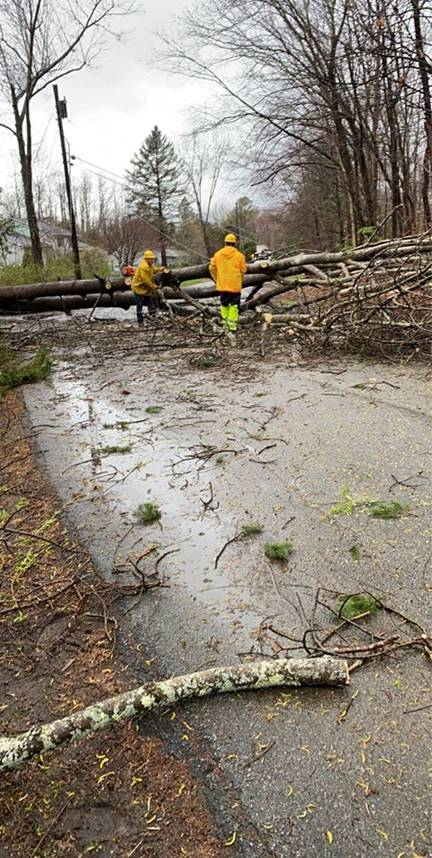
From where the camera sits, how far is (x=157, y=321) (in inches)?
471

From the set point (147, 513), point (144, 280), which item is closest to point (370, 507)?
point (147, 513)

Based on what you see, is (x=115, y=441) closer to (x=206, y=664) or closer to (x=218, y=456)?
(x=218, y=456)

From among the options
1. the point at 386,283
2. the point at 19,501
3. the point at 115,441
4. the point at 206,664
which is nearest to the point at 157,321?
the point at 386,283

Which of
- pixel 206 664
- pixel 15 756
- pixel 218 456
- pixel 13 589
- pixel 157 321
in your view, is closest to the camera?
pixel 15 756

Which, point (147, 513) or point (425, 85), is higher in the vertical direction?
point (425, 85)

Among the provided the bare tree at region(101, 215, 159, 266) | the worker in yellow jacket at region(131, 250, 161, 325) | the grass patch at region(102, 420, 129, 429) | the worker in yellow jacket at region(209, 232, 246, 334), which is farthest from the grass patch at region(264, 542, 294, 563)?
the bare tree at region(101, 215, 159, 266)

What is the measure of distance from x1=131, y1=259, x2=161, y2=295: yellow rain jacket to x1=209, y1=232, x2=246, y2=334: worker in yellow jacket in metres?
2.42

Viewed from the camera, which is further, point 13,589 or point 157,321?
point 157,321

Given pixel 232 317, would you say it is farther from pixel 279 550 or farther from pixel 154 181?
pixel 154 181

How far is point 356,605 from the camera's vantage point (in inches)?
92.7

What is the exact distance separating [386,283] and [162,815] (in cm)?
694

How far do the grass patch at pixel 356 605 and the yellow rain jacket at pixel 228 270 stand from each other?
7.70m

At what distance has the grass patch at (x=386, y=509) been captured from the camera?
307cm

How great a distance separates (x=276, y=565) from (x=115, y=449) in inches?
89.4
